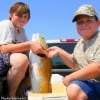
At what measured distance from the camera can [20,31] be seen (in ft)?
18.8

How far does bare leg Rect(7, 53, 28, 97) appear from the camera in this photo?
5.36 metres

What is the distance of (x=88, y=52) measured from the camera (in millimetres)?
5152

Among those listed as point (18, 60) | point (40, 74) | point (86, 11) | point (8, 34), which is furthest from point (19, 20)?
point (86, 11)

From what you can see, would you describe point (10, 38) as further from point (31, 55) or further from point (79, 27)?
point (79, 27)

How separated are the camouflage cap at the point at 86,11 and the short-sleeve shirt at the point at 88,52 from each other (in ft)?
0.71

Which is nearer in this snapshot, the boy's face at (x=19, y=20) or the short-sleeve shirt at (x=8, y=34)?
the short-sleeve shirt at (x=8, y=34)

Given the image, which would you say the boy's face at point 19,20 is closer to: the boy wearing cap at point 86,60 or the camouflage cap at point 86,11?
the boy wearing cap at point 86,60

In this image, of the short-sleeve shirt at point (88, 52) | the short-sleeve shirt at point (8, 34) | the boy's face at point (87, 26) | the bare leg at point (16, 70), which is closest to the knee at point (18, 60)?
the bare leg at point (16, 70)

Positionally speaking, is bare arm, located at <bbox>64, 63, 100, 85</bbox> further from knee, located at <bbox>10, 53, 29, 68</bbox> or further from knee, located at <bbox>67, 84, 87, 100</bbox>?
knee, located at <bbox>10, 53, 29, 68</bbox>

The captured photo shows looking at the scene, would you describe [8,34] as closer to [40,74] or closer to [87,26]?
[40,74]

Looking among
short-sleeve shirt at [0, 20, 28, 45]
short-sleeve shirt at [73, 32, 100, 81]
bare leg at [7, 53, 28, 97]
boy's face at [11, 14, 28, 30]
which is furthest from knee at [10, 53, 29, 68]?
short-sleeve shirt at [73, 32, 100, 81]

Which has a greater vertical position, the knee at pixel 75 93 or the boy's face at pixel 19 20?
the boy's face at pixel 19 20

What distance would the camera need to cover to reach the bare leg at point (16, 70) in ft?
17.6

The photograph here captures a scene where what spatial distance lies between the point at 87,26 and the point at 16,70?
0.87 metres
